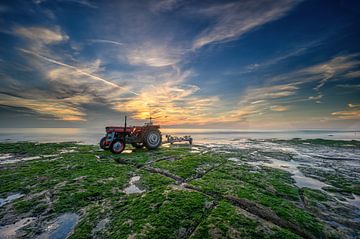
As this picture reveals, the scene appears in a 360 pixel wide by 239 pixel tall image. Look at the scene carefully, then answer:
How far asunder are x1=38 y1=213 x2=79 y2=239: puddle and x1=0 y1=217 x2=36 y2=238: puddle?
0.59 m

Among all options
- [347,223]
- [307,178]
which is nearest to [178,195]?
[347,223]

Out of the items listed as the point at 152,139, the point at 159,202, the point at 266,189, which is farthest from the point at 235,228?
the point at 152,139

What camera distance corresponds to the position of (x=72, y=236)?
12.1 ft

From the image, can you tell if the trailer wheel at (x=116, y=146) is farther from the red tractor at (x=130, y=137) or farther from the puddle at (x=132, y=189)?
the puddle at (x=132, y=189)

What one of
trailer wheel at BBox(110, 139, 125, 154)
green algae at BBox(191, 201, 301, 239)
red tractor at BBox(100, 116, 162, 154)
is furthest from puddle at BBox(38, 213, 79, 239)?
red tractor at BBox(100, 116, 162, 154)

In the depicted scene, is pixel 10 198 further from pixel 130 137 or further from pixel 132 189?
pixel 130 137

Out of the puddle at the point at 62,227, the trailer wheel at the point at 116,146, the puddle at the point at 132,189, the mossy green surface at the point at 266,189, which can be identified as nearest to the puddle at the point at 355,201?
the mossy green surface at the point at 266,189

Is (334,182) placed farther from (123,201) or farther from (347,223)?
A: (123,201)

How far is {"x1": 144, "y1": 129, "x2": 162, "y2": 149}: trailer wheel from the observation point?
14521 mm

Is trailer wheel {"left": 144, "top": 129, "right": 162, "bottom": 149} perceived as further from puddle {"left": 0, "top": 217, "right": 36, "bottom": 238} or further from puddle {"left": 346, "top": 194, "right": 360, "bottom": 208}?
puddle {"left": 346, "top": 194, "right": 360, "bottom": 208}

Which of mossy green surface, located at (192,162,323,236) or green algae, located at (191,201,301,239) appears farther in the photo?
mossy green surface, located at (192,162,323,236)

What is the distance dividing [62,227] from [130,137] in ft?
32.6

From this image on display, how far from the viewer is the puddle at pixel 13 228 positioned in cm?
376

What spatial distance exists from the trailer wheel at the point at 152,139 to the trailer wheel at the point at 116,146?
210 cm
